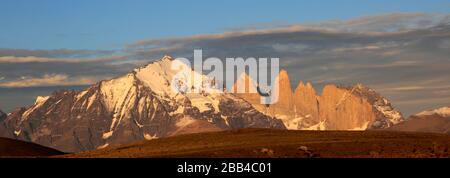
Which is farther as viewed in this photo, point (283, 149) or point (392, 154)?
point (283, 149)

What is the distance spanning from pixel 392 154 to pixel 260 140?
37736mm
